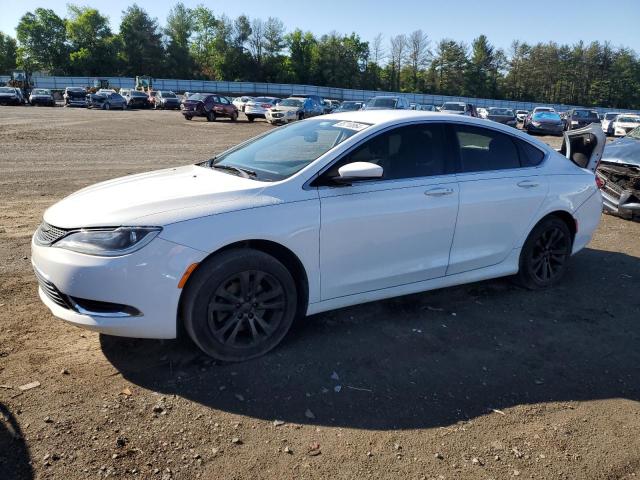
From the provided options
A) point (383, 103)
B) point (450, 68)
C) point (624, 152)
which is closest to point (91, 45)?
point (450, 68)

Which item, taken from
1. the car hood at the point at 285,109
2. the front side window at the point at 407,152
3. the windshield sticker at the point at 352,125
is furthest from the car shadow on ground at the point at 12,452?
the car hood at the point at 285,109

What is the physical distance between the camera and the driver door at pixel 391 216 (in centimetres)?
368

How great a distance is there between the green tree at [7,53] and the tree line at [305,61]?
20cm

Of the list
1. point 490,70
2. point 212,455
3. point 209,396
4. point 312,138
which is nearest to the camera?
point 212,455

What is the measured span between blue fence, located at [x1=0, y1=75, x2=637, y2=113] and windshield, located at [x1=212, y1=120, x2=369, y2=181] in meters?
70.6

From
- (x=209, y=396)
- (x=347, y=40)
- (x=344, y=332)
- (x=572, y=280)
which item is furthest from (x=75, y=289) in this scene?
(x=347, y=40)

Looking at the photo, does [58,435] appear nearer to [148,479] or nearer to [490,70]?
[148,479]

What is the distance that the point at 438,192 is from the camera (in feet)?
13.5

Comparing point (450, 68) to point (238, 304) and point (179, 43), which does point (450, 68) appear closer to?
point (179, 43)

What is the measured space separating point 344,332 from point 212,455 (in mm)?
1617

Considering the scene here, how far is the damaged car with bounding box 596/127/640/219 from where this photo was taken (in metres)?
8.00

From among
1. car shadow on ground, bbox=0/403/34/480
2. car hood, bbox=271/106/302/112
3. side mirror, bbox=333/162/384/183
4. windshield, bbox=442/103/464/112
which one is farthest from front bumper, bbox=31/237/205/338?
windshield, bbox=442/103/464/112

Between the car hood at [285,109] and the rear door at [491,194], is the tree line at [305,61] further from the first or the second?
the rear door at [491,194]

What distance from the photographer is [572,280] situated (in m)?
5.43
